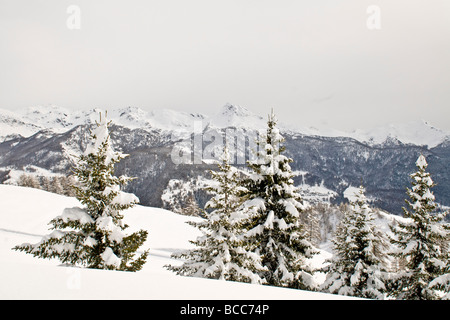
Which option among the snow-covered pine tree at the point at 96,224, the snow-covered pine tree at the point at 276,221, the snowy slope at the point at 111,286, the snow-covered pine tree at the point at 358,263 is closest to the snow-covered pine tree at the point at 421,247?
the snow-covered pine tree at the point at 358,263

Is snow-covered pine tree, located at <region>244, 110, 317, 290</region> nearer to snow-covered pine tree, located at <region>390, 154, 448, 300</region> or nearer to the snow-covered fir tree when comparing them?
the snow-covered fir tree

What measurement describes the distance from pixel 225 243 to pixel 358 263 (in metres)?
9.27

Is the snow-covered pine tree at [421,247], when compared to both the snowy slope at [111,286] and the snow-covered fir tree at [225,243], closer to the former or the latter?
the snow-covered fir tree at [225,243]

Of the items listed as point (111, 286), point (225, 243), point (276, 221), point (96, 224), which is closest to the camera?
point (111, 286)

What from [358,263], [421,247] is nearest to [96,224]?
[358,263]

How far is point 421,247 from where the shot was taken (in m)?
14.6

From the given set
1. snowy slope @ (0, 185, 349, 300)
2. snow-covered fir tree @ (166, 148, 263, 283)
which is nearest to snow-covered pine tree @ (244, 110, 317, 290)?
snow-covered fir tree @ (166, 148, 263, 283)

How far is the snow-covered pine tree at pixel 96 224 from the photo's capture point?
26.2ft

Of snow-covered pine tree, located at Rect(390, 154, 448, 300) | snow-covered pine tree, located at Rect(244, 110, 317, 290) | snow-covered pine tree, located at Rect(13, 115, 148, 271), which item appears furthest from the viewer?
snow-covered pine tree, located at Rect(390, 154, 448, 300)

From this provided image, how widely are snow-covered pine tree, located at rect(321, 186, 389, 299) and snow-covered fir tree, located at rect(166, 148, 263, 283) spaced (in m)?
7.57

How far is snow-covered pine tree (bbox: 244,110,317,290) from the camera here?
43.4 feet

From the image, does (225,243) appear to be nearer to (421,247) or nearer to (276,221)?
(276,221)
